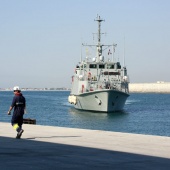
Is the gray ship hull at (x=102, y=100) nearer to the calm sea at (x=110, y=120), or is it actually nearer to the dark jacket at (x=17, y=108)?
the calm sea at (x=110, y=120)

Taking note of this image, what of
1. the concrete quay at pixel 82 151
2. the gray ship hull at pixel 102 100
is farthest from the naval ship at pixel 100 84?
the concrete quay at pixel 82 151

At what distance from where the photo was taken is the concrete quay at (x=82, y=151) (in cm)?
1113

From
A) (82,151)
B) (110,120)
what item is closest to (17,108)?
(82,151)

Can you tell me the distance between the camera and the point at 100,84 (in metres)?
74.1

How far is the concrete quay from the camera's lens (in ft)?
36.5

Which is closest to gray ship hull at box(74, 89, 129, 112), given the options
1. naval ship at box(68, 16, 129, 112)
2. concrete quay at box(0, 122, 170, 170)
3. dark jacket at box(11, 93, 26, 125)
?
naval ship at box(68, 16, 129, 112)

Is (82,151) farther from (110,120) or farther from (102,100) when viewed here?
(102,100)

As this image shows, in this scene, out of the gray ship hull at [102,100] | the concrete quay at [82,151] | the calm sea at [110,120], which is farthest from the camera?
the gray ship hull at [102,100]

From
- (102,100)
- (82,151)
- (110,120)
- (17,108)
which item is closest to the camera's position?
(82,151)

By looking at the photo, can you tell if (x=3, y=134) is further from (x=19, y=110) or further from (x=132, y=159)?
(x=132, y=159)

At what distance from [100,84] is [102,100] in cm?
299

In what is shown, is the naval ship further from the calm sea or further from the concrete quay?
the concrete quay

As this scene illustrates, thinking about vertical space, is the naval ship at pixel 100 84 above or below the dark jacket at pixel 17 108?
above

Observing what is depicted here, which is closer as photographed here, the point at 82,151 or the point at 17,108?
the point at 82,151
